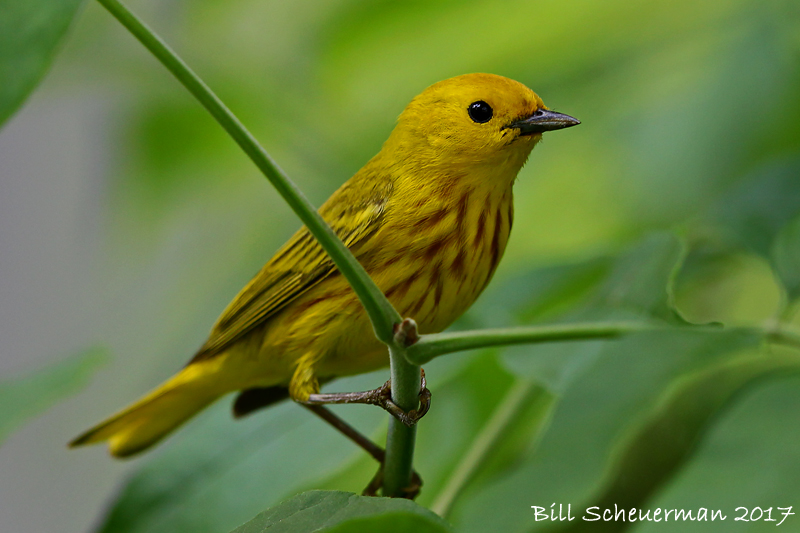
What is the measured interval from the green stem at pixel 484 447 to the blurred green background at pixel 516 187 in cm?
4

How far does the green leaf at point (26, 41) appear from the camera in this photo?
0.84 m

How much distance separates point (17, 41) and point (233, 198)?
6.58ft

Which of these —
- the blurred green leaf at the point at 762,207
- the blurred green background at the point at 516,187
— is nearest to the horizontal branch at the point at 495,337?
the blurred green background at the point at 516,187

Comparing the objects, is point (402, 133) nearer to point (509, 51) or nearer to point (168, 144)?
point (509, 51)

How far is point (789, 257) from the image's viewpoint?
1.35 meters

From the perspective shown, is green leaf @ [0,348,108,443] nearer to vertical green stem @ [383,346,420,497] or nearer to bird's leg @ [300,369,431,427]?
bird's leg @ [300,369,431,427]

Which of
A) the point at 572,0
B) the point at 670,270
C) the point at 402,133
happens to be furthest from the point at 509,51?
the point at 670,270

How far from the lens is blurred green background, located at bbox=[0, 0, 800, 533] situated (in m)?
1.49

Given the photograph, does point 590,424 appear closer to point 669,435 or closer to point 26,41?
point 669,435

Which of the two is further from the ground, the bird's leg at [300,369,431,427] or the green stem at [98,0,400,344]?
the green stem at [98,0,400,344]

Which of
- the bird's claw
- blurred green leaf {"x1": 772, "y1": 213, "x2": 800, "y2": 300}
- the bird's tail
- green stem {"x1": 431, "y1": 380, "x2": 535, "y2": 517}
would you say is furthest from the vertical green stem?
the bird's tail

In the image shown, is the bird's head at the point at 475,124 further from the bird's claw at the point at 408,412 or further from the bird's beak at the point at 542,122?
the bird's claw at the point at 408,412

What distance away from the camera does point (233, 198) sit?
2865 mm

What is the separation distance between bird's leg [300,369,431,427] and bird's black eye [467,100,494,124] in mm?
459
